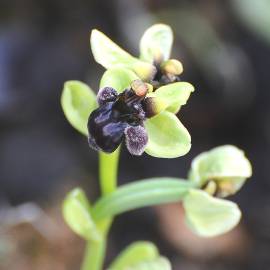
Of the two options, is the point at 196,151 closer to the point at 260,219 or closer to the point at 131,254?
the point at 260,219

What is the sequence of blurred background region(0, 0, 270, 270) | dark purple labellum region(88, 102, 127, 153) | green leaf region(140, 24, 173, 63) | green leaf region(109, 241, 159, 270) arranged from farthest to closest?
1. blurred background region(0, 0, 270, 270)
2. green leaf region(109, 241, 159, 270)
3. green leaf region(140, 24, 173, 63)
4. dark purple labellum region(88, 102, 127, 153)

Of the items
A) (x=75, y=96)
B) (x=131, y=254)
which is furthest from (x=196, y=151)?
(x=75, y=96)

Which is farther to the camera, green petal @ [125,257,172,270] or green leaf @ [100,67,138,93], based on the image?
green petal @ [125,257,172,270]

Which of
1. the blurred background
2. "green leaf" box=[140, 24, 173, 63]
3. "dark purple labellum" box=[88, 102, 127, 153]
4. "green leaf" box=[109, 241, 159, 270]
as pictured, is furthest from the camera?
the blurred background

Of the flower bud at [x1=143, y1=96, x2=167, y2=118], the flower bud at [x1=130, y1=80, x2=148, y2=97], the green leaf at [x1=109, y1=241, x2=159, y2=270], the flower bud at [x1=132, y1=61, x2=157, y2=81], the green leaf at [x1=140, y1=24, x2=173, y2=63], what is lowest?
the green leaf at [x1=109, y1=241, x2=159, y2=270]

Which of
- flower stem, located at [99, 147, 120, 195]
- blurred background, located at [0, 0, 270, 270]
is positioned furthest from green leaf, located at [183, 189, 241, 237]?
blurred background, located at [0, 0, 270, 270]

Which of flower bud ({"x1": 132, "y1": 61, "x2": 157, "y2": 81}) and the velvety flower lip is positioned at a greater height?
flower bud ({"x1": 132, "y1": 61, "x2": 157, "y2": 81})

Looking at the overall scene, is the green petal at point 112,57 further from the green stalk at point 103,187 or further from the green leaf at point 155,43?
the green stalk at point 103,187

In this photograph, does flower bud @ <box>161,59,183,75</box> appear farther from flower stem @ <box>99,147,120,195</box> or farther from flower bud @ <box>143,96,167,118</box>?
flower stem @ <box>99,147,120,195</box>
